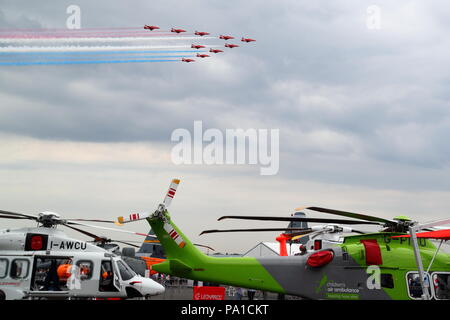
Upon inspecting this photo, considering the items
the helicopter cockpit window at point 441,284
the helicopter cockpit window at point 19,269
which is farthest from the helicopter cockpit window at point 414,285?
the helicopter cockpit window at point 19,269

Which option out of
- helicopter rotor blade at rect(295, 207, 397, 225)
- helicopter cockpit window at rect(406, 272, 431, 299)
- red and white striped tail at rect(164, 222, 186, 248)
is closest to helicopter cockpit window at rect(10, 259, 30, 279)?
red and white striped tail at rect(164, 222, 186, 248)

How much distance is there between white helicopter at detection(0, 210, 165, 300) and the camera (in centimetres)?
1872

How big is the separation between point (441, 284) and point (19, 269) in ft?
49.0

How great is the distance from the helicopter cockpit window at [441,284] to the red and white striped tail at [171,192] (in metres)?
9.70

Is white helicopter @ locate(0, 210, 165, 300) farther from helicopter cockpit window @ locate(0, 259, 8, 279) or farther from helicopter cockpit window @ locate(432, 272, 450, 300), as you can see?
helicopter cockpit window @ locate(432, 272, 450, 300)

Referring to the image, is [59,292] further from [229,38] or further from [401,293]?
[229,38]

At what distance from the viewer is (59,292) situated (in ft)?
61.5

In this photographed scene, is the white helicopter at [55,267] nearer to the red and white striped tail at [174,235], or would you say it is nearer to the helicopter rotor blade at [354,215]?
the red and white striped tail at [174,235]

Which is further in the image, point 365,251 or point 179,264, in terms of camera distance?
point 179,264

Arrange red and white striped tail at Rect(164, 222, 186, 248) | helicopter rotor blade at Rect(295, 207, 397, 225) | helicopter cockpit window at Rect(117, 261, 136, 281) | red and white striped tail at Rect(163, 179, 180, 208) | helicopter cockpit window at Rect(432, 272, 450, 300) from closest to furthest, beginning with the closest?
helicopter rotor blade at Rect(295, 207, 397, 225) < helicopter cockpit window at Rect(432, 272, 450, 300) < red and white striped tail at Rect(164, 222, 186, 248) < red and white striped tail at Rect(163, 179, 180, 208) < helicopter cockpit window at Rect(117, 261, 136, 281)

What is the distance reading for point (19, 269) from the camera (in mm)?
18766

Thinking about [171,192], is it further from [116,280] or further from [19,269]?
[19,269]
